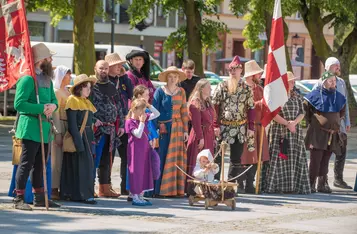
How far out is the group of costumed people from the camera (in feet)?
39.9

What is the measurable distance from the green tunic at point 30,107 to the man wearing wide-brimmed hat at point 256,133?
11.7 feet

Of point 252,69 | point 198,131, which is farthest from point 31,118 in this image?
point 252,69

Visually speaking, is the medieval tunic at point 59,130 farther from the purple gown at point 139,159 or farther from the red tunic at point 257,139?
the red tunic at point 257,139

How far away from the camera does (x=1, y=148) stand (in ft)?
71.5

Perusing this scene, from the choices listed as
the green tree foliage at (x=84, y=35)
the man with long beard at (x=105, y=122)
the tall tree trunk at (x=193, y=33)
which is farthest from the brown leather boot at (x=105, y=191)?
the tall tree trunk at (x=193, y=33)

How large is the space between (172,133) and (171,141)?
107 millimetres

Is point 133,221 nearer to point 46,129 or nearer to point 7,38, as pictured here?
point 46,129

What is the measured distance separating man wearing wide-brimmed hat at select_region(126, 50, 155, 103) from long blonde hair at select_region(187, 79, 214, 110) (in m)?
0.62

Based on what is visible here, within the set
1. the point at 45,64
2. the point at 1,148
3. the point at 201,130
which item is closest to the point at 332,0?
the point at 1,148

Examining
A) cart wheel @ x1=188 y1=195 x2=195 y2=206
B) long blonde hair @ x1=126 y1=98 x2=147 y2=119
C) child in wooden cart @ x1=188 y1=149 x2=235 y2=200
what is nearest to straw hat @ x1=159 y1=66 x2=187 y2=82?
long blonde hair @ x1=126 y1=98 x2=147 y2=119

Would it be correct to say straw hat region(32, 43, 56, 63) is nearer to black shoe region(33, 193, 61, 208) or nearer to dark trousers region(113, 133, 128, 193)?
black shoe region(33, 193, 61, 208)

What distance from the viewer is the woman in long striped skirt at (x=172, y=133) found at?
14.0 m

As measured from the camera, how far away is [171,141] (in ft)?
46.3

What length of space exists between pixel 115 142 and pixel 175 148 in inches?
36.3
